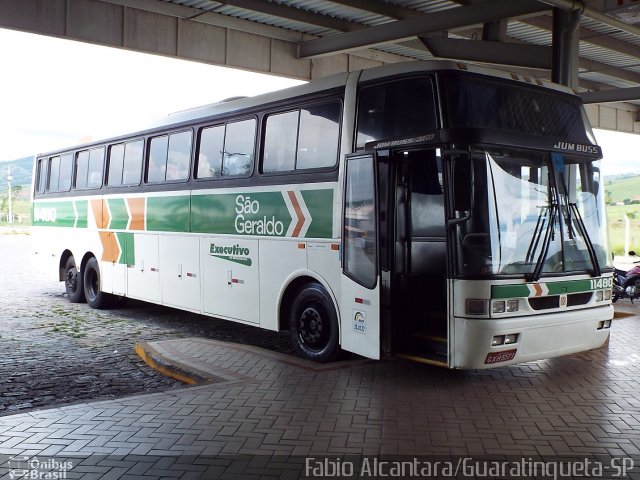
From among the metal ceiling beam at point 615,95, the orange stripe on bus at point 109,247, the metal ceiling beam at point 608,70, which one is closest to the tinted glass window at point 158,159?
the orange stripe on bus at point 109,247

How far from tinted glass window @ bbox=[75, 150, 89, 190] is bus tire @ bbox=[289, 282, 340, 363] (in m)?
7.42

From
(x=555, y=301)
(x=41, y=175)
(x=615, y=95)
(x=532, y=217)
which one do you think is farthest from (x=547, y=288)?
(x=41, y=175)

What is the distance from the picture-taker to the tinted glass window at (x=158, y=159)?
38.9 ft

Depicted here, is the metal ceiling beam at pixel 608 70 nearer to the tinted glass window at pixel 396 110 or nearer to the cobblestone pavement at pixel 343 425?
the cobblestone pavement at pixel 343 425

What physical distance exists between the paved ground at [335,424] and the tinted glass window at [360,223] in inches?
49.2

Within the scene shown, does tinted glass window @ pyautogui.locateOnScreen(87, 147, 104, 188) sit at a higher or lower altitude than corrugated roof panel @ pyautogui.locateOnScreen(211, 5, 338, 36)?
lower

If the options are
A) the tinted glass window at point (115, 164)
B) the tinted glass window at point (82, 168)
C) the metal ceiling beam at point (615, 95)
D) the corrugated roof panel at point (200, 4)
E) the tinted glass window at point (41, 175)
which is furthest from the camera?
the tinted glass window at point (41, 175)

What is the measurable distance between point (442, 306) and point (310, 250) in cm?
175

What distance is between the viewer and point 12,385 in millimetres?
7961

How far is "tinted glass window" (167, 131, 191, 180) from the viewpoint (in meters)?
11.2

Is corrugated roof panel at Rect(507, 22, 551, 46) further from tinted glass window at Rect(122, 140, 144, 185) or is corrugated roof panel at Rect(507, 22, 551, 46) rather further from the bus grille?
the bus grille

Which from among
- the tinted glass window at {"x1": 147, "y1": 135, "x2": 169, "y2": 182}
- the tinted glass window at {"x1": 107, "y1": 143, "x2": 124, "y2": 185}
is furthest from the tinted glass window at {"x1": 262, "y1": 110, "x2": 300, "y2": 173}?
the tinted glass window at {"x1": 107, "y1": 143, "x2": 124, "y2": 185}

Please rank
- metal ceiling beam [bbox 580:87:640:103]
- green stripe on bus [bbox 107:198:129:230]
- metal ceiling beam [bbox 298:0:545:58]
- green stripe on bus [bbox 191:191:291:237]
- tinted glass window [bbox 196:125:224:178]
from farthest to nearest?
metal ceiling beam [bbox 580:87:640:103], green stripe on bus [bbox 107:198:129:230], metal ceiling beam [bbox 298:0:545:58], tinted glass window [bbox 196:125:224:178], green stripe on bus [bbox 191:191:291:237]

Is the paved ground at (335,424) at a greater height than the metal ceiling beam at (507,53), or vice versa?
the metal ceiling beam at (507,53)
